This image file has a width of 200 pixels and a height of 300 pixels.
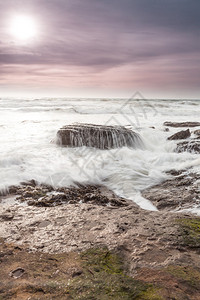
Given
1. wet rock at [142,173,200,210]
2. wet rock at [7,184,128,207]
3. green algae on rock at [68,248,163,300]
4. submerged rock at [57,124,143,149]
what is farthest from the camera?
submerged rock at [57,124,143,149]

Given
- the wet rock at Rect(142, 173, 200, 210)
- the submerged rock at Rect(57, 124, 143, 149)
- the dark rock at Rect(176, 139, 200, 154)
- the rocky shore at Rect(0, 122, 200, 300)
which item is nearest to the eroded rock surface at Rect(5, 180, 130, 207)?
the rocky shore at Rect(0, 122, 200, 300)

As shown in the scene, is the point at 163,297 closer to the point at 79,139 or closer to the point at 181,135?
the point at 79,139

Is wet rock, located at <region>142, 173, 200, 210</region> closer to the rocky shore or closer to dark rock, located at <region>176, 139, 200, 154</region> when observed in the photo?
the rocky shore

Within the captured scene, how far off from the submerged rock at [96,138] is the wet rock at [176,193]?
10.8ft

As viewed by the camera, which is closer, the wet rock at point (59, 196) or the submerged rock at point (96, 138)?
the wet rock at point (59, 196)

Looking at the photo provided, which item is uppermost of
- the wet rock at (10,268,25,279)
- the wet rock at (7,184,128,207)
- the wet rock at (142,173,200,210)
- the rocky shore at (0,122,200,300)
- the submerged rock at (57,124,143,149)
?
the submerged rock at (57,124,143,149)

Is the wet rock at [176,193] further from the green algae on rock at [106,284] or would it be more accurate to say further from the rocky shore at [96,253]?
the green algae on rock at [106,284]

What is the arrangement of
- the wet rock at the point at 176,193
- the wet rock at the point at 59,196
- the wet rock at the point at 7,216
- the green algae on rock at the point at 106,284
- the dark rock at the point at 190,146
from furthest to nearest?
1. the dark rock at the point at 190,146
2. the wet rock at the point at 176,193
3. the wet rock at the point at 59,196
4. the wet rock at the point at 7,216
5. the green algae on rock at the point at 106,284

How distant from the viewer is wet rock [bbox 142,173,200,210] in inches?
169

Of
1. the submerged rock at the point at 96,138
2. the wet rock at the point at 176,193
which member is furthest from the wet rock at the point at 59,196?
the submerged rock at the point at 96,138

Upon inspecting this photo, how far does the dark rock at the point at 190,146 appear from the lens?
8149mm

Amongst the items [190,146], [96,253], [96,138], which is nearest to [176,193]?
[96,253]

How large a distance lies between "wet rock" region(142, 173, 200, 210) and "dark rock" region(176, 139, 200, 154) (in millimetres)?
2642

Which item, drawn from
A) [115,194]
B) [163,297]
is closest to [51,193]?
[115,194]
